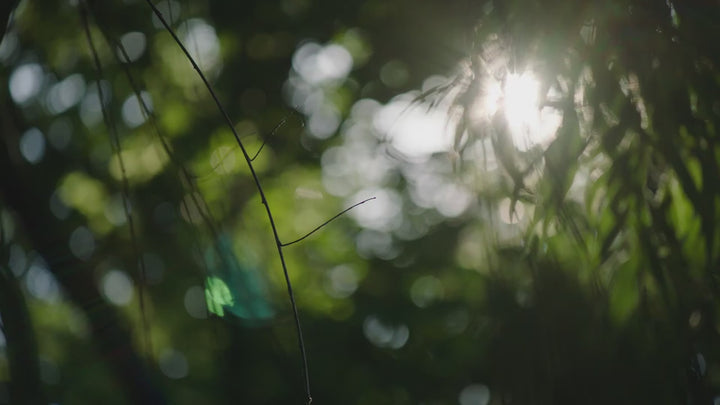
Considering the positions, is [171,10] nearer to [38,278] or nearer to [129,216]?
[129,216]

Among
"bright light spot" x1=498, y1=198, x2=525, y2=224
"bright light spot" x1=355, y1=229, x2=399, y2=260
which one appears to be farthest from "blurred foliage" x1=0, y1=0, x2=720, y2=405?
A: "bright light spot" x1=355, y1=229, x2=399, y2=260

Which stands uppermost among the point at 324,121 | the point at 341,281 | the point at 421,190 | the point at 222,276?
the point at 222,276

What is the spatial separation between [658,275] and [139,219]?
2064 mm

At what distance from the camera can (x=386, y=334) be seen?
A: 177 inches

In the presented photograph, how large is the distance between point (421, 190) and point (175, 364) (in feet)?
6.41

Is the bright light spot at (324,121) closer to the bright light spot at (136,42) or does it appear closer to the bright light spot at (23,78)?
the bright light spot at (136,42)

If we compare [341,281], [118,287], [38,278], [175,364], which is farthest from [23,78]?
[341,281]

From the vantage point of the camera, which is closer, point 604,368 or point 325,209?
point 604,368

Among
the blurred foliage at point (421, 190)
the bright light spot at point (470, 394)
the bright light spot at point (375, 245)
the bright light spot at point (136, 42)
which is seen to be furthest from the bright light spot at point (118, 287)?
the bright light spot at point (470, 394)

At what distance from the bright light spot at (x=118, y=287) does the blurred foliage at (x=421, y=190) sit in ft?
0.07

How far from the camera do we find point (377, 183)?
15.2ft

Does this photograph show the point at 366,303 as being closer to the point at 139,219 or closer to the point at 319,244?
the point at 319,244

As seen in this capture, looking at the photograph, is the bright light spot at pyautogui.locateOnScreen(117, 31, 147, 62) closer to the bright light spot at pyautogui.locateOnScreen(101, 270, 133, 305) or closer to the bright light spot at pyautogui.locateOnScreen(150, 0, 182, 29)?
the bright light spot at pyautogui.locateOnScreen(150, 0, 182, 29)

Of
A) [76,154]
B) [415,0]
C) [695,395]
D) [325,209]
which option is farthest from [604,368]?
[325,209]
